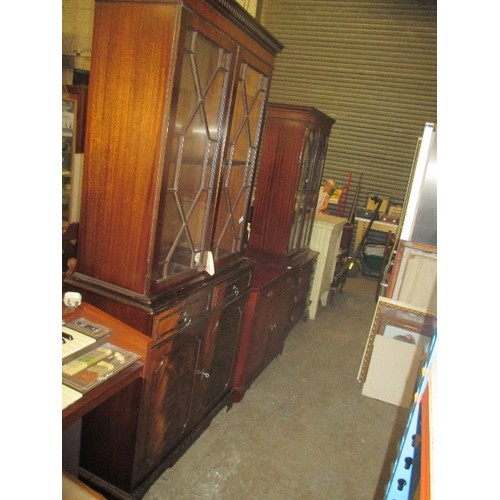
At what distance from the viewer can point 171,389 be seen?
195cm

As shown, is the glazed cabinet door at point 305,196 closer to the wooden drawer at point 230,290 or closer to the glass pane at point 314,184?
the glass pane at point 314,184

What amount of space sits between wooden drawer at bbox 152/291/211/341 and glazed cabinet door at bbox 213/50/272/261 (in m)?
0.29

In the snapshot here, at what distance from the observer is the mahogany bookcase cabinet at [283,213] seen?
3.06 m

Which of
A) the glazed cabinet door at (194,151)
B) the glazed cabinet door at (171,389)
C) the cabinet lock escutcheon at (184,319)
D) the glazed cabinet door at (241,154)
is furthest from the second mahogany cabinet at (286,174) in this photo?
the cabinet lock escutcheon at (184,319)

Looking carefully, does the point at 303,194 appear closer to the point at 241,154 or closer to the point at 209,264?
the point at 241,154

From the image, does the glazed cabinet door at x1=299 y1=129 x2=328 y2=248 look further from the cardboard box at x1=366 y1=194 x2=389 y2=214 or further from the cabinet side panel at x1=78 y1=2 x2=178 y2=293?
the cardboard box at x1=366 y1=194 x2=389 y2=214

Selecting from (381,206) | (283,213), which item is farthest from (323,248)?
(381,206)

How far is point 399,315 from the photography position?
3086 millimetres

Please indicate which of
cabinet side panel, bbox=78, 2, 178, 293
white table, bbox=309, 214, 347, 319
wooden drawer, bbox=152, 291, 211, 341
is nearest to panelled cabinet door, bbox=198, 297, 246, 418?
wooden drawer, bbox=152, 291, 211, 341

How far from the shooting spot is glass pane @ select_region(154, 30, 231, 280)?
1.65 metres

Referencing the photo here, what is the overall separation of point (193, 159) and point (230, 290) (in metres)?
0.79

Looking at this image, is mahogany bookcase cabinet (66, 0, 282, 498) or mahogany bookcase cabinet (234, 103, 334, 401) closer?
mahogany bookcase cabinet (66, 0, 282, 498)

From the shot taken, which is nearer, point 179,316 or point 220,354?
point 179,316
